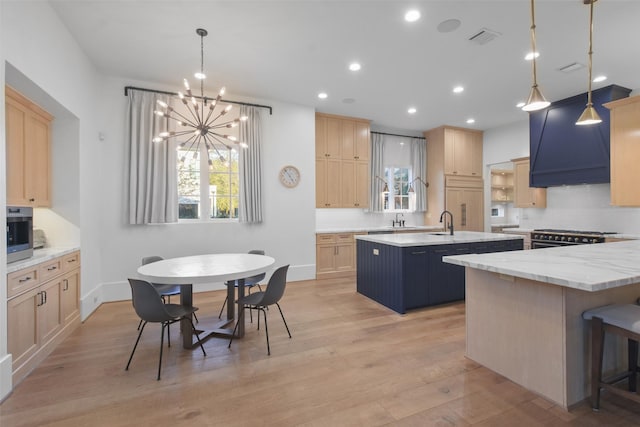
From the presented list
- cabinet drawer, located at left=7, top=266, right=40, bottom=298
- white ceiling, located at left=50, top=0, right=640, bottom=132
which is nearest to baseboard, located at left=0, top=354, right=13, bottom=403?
cabinet drawer, located at left=7, top=266, right=40, bottom=298

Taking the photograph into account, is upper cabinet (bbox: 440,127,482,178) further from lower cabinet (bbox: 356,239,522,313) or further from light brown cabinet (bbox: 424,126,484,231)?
lower cabinet (bbox: 356,239,522,313)

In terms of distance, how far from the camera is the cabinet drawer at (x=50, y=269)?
8.59ft

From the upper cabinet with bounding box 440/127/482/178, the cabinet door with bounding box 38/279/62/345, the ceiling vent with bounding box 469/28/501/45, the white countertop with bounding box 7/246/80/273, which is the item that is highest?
the ceiling vent with bounding box 469/28/501/45

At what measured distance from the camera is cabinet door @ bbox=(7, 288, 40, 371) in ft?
7.22

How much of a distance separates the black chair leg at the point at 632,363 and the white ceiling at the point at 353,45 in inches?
115

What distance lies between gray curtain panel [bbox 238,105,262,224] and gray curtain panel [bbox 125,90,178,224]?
107 centimetres

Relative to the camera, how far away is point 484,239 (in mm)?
4016

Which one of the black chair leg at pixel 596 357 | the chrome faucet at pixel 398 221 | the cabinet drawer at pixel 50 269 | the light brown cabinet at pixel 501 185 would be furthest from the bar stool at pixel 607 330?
the light brown cabinet at pixel 501 185

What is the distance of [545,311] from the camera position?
75.8 inches

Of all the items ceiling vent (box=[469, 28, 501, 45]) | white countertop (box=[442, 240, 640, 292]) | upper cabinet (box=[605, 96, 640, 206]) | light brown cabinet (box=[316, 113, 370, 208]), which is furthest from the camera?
light brown cabinet (box=[316, 113, 370, 208])

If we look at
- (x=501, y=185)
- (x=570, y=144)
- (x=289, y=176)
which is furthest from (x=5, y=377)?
(x=501, y=185)

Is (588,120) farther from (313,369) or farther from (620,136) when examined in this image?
(313,369)

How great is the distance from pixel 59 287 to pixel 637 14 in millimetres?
6323

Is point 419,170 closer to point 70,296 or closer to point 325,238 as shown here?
point 325,238
